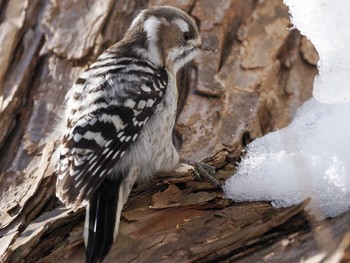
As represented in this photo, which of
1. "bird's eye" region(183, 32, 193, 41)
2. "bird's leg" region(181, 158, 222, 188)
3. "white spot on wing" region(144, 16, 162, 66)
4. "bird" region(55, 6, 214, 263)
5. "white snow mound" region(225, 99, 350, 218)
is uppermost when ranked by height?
"white spot on wing" region(144, 16, 162, 66)

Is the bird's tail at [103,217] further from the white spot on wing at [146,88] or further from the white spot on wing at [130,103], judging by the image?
the white spot on wing at [146,88]

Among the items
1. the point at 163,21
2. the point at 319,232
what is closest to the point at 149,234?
the point at 319,232

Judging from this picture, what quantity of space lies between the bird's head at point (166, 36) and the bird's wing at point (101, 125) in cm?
30

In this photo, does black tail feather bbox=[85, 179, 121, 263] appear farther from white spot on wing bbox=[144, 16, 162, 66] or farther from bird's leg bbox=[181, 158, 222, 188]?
white spot on wing bbox=[144, 16, 162, 66]

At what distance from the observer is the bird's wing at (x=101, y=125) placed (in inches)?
109

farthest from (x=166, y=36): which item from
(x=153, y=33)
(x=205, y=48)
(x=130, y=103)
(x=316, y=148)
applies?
(x=316, y=148)

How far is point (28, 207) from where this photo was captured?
296 centimetres

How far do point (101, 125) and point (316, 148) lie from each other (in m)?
0.85

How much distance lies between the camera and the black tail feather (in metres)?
2.63

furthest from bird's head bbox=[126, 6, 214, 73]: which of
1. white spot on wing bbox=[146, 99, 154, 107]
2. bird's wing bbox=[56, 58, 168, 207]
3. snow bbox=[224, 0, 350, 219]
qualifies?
snow bbox=[224, 0, 350, 219]

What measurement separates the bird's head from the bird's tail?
2.84ft

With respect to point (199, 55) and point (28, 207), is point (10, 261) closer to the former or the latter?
point (28, 207)

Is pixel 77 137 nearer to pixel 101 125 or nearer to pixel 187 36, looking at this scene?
pixel 101 125

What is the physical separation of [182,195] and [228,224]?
25 centimetres
